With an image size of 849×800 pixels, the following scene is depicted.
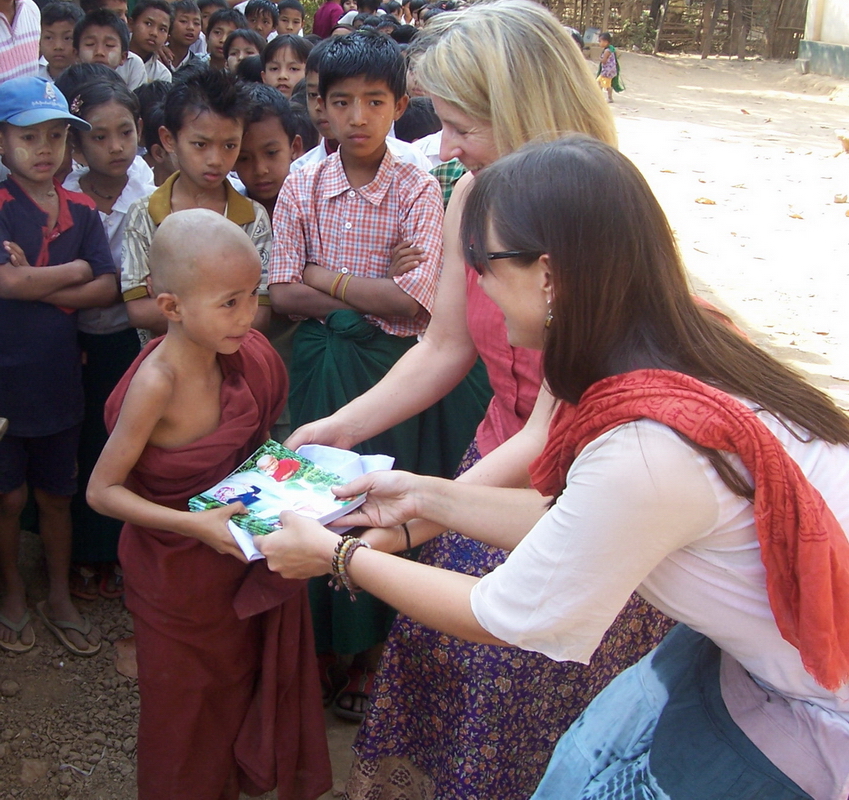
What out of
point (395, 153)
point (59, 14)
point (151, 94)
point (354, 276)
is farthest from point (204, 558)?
point (59, 14)

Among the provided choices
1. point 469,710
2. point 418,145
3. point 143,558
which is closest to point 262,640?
point 143,558

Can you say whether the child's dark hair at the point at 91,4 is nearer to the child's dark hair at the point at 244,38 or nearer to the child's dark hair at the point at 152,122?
the child's dark hair at the point at 244,38

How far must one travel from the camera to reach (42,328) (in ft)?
9.61

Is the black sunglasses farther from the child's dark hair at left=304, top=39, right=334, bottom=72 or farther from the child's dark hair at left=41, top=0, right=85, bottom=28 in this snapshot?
the child's dark hair at left=41, top=0, right=85, bottom=28

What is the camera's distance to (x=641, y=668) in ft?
5.85

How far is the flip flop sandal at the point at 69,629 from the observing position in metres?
3.13

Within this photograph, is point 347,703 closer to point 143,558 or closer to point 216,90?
point 143,558

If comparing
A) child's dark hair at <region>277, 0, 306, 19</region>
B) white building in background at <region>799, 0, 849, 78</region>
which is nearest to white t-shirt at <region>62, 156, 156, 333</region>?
child's dark hair at <region>277, 0, 306, 19</region>

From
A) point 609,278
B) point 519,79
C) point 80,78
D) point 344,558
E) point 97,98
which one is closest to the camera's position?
point 609,278

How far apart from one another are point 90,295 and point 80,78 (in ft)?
4.52

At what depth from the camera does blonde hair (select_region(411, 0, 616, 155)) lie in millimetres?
2129

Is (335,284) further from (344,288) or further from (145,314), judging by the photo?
(145,314)

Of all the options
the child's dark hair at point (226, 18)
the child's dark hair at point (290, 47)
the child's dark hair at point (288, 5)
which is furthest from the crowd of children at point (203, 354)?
the child's dark hair at point (288, 5)

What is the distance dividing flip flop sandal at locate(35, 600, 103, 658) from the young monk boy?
885 mm
